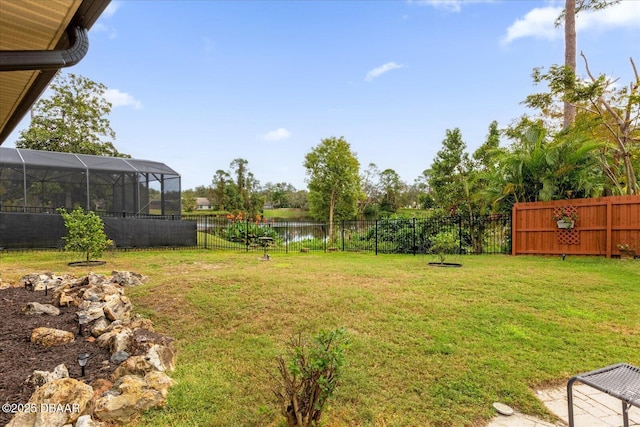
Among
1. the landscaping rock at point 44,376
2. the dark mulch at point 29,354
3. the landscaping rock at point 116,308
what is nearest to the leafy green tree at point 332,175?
the landscaping rock at point 116,308

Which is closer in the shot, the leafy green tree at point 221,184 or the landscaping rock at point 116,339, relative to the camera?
the landscaping rock at point 116,339

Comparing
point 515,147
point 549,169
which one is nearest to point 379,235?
point 515,147

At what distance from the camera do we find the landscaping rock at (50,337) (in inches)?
116

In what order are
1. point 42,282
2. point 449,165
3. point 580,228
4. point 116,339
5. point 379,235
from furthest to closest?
1. point 379,235
2. point 449,165
3. point 580,228
4. point 42,282
5. point 116,339

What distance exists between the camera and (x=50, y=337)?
298cm

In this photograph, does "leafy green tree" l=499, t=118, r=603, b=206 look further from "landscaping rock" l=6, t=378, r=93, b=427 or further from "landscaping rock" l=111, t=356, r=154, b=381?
"landscaping rock" l=6, t=378, r=93, b=427

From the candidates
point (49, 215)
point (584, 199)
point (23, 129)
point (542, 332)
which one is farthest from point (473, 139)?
point (23, 129)

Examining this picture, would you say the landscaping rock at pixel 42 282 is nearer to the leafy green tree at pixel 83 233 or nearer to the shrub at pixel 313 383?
the leafy green tree at pixel 83 233

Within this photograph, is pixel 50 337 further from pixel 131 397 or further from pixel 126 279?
pixel 126 279

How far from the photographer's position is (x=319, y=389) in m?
1.90

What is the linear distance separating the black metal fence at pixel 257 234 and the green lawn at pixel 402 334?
326 cm

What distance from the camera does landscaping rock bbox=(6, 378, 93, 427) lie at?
6.19ft

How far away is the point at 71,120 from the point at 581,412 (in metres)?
22.7

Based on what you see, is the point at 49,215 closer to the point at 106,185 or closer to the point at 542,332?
the point at 106,185
